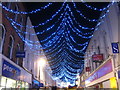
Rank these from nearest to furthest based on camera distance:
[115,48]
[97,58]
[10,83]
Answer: [115,48] → [10,83] → [97,58]

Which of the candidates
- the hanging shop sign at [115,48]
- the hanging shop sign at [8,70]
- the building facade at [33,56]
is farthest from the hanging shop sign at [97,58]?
the hanging shop sign at [8,70]

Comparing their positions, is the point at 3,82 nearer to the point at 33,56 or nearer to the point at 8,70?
the point at 8,70

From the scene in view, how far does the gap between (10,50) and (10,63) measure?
1414mm

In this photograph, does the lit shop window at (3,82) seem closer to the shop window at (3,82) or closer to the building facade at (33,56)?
the shop window at (3,82)

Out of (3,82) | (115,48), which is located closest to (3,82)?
(3,82)

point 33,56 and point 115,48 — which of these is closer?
point 115,48

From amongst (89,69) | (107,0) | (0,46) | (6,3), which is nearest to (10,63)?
(0,46)

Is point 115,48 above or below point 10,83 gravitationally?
above

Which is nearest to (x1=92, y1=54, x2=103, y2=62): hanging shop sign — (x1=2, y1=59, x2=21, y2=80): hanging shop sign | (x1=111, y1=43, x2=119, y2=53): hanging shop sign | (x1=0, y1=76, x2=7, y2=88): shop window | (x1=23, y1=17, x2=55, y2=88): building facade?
(x1=111, y1=43, x2=119, y2=53): hanging shop sign

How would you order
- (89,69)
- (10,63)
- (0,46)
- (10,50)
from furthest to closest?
(89,69) < (10,50) < (10,63) < (0,46)

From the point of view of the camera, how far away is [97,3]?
1239cm

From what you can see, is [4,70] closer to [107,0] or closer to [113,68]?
[113,68]

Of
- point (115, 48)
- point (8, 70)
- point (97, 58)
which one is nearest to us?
point (115, 48)

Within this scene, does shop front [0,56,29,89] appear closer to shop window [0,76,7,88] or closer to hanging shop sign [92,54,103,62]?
shop window [0,76,7,88]
